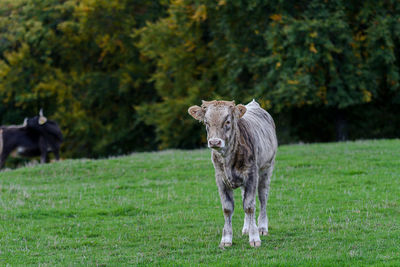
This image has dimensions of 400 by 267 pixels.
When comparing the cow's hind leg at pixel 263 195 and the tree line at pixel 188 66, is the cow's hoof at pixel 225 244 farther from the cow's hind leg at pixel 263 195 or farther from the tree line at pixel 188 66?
the tree line at pixel 188 66

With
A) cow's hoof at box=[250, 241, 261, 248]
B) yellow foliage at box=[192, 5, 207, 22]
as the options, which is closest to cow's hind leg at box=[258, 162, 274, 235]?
cow's hoof at box=[250, 241, 261, 248]

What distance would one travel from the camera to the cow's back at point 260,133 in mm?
10484

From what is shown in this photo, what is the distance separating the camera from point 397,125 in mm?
31797

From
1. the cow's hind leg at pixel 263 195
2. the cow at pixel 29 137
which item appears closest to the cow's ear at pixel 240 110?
the cow's hind leg at pixel 263 195

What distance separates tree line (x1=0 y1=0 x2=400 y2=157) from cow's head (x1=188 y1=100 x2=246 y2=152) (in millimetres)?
16717

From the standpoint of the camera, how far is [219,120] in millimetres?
9484

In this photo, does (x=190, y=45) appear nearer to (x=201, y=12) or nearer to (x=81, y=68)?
(x=201, y=12)

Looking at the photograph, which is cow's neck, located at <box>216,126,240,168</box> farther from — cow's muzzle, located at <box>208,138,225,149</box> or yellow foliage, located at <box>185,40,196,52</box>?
yellow foliage, located at <box>185,40,196,52</box>

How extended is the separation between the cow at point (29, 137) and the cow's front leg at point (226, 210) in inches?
569

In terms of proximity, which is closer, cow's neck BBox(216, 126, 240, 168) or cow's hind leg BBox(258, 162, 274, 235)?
cow's neck BBox(216, 126, 240, 168)

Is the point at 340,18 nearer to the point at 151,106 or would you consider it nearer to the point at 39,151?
the point at 151,106

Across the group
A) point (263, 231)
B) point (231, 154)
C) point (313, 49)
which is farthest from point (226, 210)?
point (313, 49)

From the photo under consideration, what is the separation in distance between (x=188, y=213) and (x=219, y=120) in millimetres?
4014

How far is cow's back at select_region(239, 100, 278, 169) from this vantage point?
1048cm
